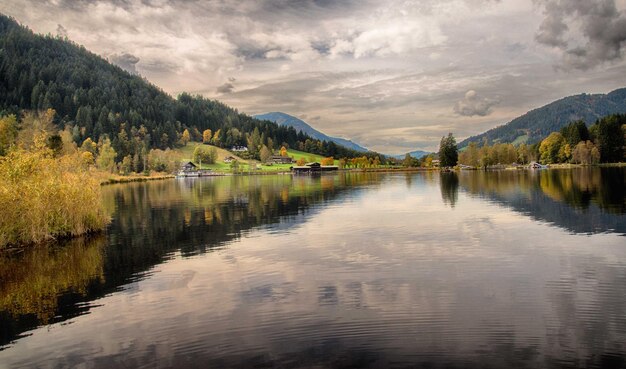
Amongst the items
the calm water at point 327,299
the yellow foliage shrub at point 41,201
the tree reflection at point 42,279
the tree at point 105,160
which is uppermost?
the tree at point 105,160

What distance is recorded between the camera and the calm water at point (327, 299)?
1337cm

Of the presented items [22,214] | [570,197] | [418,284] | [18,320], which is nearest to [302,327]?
[418,284]

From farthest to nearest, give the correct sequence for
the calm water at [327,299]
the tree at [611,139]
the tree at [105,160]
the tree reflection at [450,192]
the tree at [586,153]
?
the tree at [611,139], the tree at [586,153], the tree at [105,160], the tree reflection at [450,192], the calm water at [327,299]

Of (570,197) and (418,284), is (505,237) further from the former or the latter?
(570,197)

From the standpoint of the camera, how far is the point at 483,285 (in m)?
19.8

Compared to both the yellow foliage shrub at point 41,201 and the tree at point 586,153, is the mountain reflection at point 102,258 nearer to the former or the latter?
the yellow foliage shrub at point 41,201

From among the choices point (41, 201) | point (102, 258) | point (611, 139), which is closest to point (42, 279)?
point (102, 258)

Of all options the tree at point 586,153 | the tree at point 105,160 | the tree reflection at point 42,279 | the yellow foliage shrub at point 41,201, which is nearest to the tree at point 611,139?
the tree at point 586,153

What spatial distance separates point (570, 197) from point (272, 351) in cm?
5561

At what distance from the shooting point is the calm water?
13.4 m

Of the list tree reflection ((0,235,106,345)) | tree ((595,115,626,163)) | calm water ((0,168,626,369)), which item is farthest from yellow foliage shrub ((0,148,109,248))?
tree ((595,115,626,163))

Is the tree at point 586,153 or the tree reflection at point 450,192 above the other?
the tree at point 586,153

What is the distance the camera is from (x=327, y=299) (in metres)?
18.5

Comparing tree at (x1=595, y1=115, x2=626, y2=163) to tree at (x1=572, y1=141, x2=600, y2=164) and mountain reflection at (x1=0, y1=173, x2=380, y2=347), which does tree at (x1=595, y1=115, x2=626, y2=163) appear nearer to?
tree at (x1=572, y1=141, x2=600, y2=164)
